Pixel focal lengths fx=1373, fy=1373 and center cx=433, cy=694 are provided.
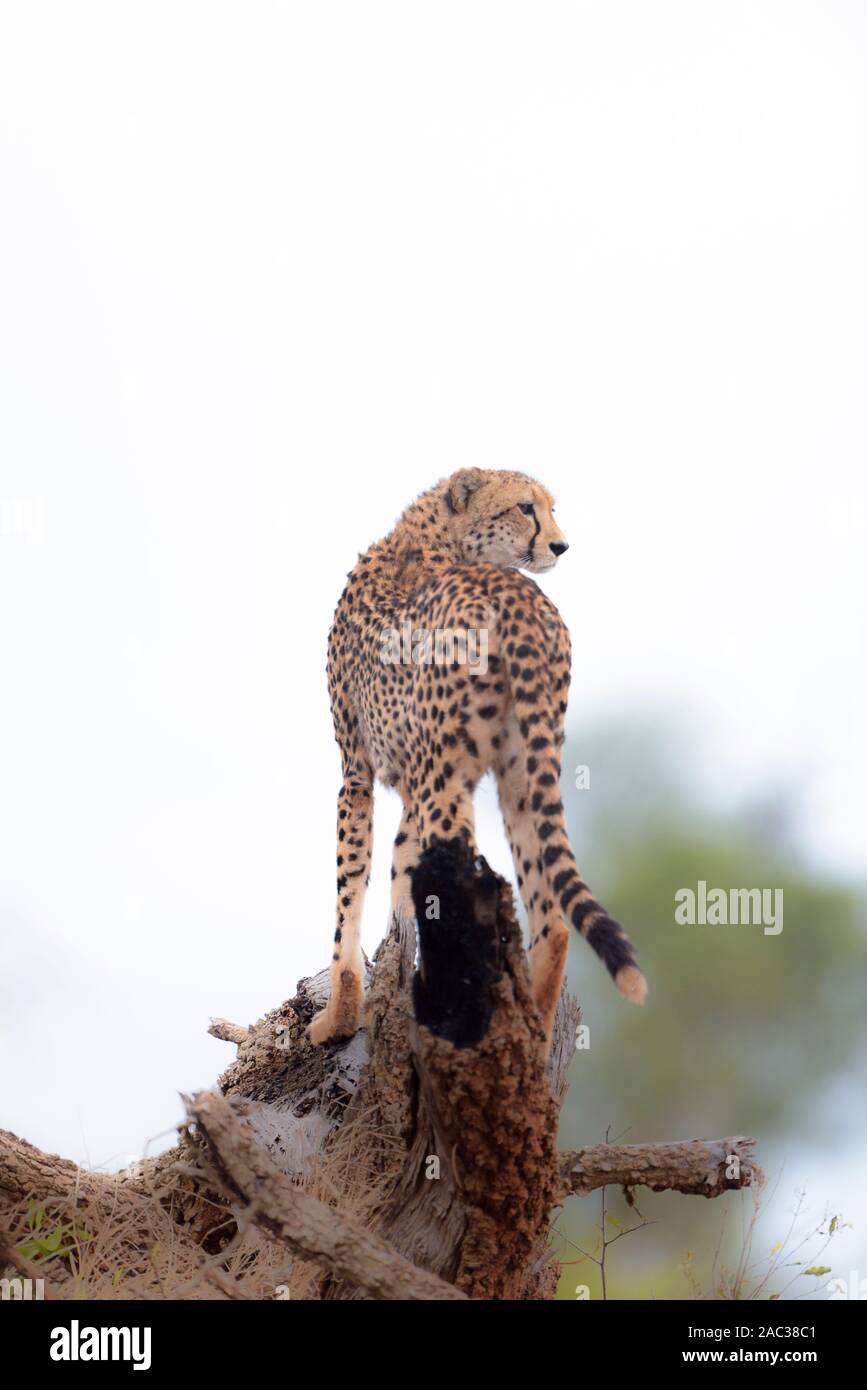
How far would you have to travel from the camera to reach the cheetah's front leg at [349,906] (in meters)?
5.16

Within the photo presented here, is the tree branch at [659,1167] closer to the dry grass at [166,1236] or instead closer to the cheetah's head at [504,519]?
the dry grass at [166,1236]

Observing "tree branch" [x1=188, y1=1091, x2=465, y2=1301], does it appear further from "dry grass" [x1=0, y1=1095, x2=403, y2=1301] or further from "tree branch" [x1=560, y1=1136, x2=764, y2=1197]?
"tree branch" [x1=560, y1=1136, x2=764, y2=1197]

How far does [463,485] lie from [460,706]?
1039mm

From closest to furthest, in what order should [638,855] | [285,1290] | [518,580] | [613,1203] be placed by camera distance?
1. [285,1290]
2. [518,580]
3. [613,1203]
4. [638,855]

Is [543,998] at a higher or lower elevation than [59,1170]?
higher

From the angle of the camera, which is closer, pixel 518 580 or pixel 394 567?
pixel 518 580

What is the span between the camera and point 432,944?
146 inches

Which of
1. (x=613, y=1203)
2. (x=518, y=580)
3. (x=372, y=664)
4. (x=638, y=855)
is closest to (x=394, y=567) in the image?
(x=372, y=664)

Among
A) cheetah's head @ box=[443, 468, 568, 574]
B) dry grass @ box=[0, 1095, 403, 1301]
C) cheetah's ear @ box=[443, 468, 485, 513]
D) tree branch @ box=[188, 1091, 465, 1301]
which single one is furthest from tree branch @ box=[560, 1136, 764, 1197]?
cheetah's ear @ box=[443, 468, 485, 513]

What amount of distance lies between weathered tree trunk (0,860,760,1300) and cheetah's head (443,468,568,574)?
4.50ft

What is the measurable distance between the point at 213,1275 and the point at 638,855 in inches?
420

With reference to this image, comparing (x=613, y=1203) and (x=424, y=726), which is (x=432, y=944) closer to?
(x=424, y=726)
